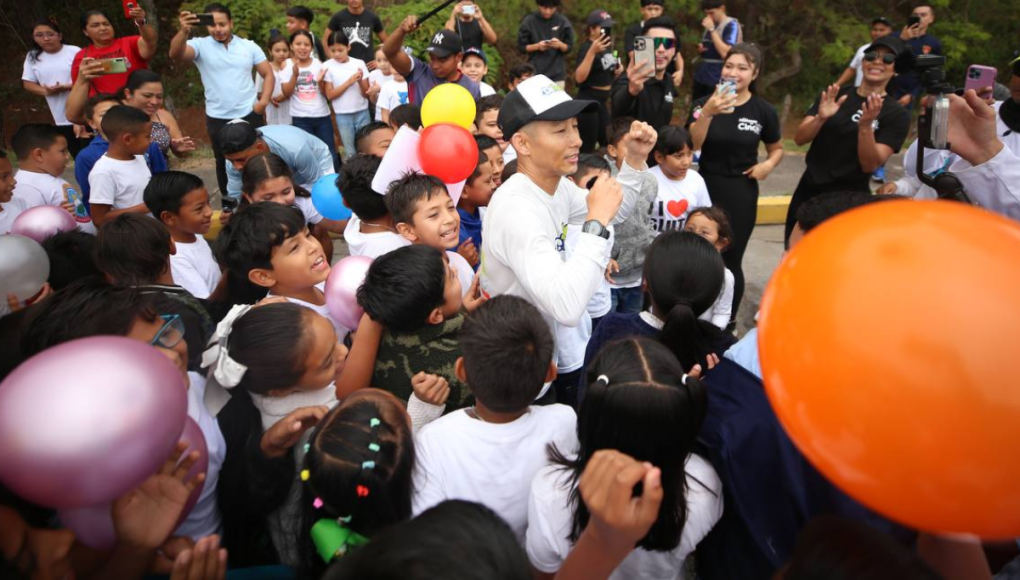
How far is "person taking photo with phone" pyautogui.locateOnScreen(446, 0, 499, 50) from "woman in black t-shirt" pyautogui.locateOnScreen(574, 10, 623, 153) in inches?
41.5

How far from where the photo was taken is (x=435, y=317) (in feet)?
6.80

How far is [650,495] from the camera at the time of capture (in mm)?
1087

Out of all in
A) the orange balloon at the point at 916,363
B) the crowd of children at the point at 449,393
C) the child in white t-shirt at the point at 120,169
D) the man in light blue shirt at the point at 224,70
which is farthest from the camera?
the man in light blue shirt at the point at 224,70

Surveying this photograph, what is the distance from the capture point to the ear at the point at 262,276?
2459 millimetres

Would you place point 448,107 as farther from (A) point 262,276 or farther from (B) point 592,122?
(B) point 592,122

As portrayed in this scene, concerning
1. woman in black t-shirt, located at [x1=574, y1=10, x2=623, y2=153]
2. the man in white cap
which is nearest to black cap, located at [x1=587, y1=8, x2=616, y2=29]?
woman in black t-shirt, located at [x1=574, y1=10, x2=623, y2=153]

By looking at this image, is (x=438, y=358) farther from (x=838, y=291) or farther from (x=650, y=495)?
(x=838, y=291)

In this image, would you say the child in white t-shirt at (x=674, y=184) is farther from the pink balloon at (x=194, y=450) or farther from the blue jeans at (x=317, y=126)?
the blue jeans at (x=317, y=126)

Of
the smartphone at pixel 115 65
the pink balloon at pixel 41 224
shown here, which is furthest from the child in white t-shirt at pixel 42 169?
the smartphone at pixel 115 65

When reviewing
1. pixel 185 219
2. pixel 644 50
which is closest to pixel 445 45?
pixel 644 50

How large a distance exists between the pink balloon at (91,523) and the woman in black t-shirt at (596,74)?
5.58 metres

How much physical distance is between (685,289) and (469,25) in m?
5.22

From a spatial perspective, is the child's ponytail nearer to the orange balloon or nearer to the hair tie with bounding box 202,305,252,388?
the orange balloon

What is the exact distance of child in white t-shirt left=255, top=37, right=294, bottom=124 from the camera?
6.28m
